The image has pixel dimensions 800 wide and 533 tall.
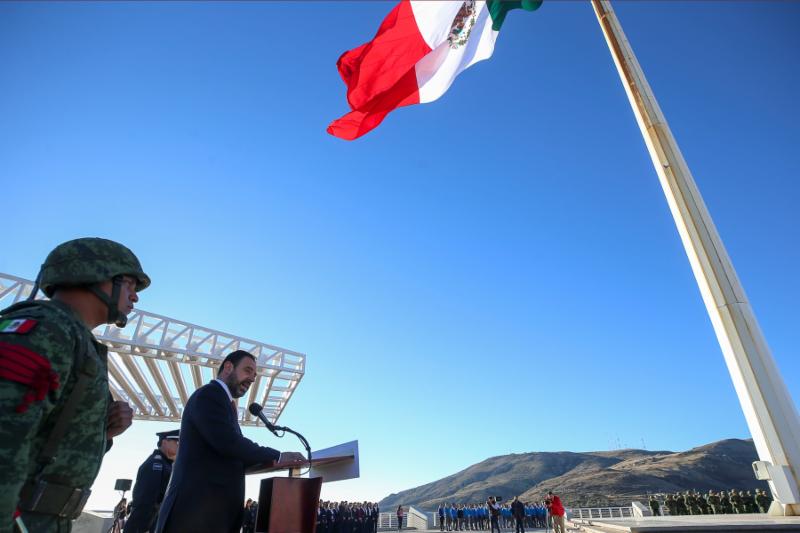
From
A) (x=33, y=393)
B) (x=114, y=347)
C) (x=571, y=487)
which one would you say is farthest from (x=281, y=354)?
(x=571, y=487)

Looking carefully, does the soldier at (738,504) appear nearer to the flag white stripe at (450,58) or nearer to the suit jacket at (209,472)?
the flag white stripe at (450,58)

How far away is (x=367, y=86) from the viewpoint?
18.0 ft

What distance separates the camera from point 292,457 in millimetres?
2664

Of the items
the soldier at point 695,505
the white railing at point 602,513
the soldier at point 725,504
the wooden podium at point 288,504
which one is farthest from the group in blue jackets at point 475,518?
the wooden podium at point 288,504

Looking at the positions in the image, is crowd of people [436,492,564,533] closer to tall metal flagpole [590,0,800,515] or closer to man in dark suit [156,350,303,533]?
tall metal flagpole [590,0,800,515]

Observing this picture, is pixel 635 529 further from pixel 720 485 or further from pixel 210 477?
pixel 720 485

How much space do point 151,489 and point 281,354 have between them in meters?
10.4

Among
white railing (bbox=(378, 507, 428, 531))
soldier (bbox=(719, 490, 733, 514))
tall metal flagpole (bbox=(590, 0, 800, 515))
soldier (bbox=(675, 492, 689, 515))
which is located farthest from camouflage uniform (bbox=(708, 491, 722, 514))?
tall metal flagpole (bbox=(590, 0, 800, 515))

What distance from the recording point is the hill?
71188mm

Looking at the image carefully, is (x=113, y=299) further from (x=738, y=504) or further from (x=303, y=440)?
(x=738, y=504)

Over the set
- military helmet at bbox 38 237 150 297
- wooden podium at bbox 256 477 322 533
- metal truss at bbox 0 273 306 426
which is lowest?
wooden podium at bbox 256 477 322 533

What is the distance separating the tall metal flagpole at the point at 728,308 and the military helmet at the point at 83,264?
480 centimetres

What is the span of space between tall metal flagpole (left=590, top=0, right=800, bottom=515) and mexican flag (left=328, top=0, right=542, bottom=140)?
5.26 ft

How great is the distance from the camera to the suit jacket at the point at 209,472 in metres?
2.32
